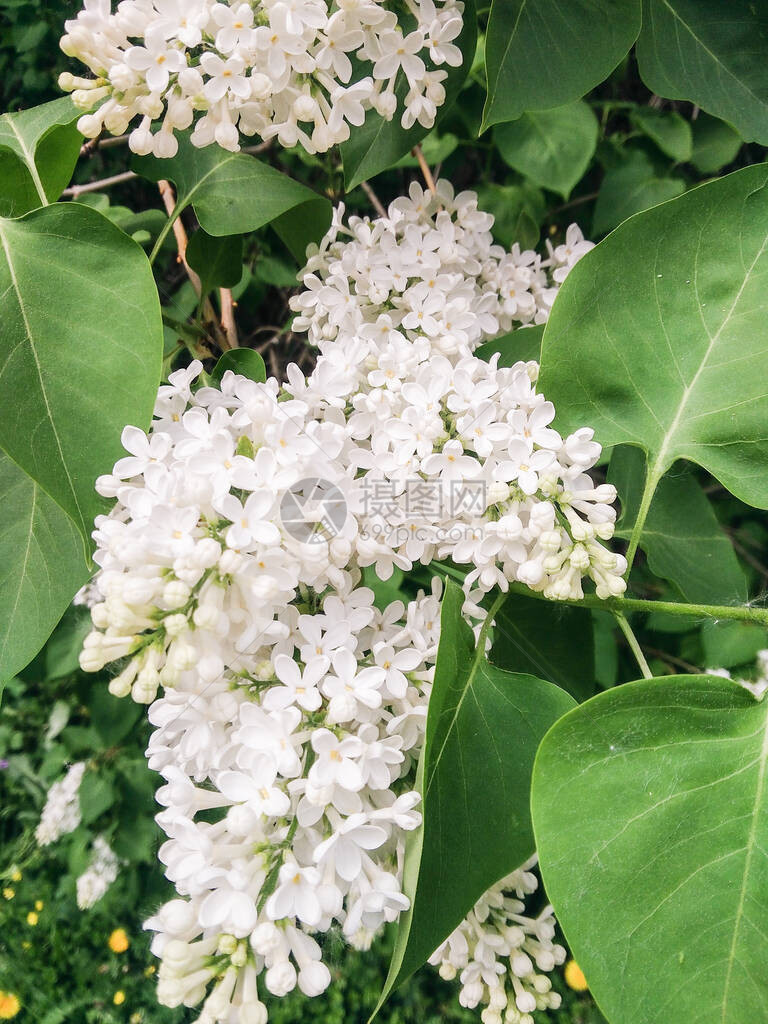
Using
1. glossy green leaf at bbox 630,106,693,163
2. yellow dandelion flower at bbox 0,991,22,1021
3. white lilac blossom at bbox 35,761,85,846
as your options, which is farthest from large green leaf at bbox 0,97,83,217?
yellow dandelion flower at bbox 0,991,22,1021

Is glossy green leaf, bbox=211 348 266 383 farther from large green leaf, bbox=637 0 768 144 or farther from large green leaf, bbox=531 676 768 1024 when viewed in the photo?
large green leaf, bbox=637 0 768 144

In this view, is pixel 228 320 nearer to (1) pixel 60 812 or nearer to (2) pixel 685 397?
(2) pixel 685 397

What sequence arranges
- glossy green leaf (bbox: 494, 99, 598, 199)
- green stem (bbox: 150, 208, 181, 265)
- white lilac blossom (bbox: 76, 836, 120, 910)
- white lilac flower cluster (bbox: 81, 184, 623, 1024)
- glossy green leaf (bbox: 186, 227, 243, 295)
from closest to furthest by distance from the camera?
white lilac flower cluster (bbox: 81, 184, 623, 1024) < green stem (bbox: 150, 208, 181, 265) < glossy green leaf (bbox: 186, 227, 243, 295) < glossy green leaf (bbox: 494, 99, 598, 199) < white lilac blossom (bbox: 76, 836, 120, 910)

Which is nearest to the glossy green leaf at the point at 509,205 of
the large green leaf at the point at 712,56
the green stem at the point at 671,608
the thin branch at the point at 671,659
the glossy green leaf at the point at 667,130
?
the glossy green leaf at the point at 667,130

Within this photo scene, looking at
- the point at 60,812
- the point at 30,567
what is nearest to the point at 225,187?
the point at 30,567

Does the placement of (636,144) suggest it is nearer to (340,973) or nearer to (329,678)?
(329,678)

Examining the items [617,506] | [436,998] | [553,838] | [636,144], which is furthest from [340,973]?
[636,144]
